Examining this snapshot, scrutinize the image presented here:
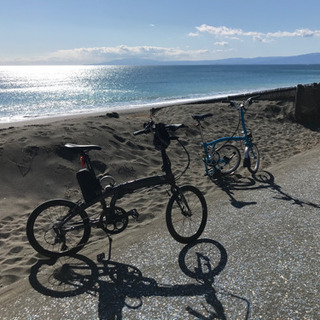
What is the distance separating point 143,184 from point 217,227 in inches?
56.1

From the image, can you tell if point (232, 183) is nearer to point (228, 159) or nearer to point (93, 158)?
point (228, 159)

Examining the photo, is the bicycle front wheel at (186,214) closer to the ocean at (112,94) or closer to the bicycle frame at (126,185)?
the bicycle frame at (126,185)

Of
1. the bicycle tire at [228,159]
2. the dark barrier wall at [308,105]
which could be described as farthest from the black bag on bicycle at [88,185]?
the dark barrier wall at [308,105]

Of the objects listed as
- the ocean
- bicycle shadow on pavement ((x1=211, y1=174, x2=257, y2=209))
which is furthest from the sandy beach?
the ocean

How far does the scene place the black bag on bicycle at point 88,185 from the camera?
156 inches

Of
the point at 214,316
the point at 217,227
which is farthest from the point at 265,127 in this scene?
the point at 214,316

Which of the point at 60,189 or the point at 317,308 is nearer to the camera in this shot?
the point at 317,308

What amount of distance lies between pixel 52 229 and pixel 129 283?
122 centimetres

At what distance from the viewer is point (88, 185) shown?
3.99 meters

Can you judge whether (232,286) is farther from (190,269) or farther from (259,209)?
(259,209)

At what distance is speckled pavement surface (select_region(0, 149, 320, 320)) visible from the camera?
3.07m

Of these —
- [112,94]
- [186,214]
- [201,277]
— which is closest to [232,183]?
[186,214]

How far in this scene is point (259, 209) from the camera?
536 centimetres

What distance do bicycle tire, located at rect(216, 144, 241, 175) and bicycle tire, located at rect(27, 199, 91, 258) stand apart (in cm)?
377
